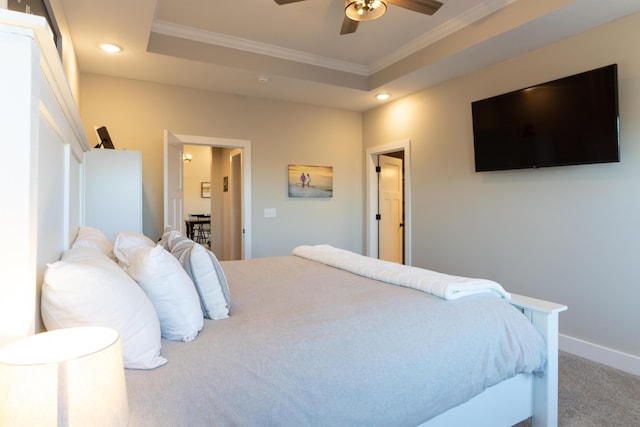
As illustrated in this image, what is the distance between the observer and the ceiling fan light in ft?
7.56

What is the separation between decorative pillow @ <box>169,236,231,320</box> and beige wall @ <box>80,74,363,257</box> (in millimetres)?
2552

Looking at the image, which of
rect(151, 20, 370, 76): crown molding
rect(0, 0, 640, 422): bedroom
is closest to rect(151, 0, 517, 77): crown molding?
rect(151, 20, 370, 76): crown molding

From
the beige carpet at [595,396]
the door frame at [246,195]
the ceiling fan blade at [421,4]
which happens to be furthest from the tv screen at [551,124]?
the door frame at [246,195]

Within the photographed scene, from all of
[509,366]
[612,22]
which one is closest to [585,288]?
[509,366]

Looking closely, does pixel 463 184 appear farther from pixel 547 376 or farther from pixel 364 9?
pixel 547 376

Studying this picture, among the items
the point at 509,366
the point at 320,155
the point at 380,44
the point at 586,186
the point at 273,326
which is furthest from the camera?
the point at 320,155

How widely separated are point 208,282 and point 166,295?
27cm

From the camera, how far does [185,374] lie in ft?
3.34

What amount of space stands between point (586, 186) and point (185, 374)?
9.88ft

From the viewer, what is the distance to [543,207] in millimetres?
2951

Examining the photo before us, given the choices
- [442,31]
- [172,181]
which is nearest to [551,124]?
[442,31]

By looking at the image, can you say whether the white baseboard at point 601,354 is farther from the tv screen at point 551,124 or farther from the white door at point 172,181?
the white door at point 172,181

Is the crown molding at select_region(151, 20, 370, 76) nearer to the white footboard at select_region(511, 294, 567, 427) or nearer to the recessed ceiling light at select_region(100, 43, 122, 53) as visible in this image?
the recessed ceiling light at select_region(100, 43, 122, 53)

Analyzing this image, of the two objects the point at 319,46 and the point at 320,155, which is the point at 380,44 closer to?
the point at 319,46
